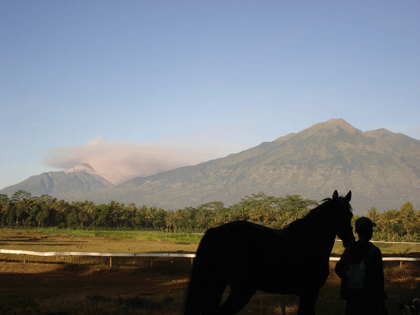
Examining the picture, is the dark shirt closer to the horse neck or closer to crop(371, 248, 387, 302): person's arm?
crop(371, 248, 387, 302): person's arm

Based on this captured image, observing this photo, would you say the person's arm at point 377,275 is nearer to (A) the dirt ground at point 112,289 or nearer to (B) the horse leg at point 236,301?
(B) the horse leg at point 236,301

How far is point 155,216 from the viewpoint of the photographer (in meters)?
123

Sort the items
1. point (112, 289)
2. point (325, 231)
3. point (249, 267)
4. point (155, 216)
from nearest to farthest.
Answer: point (249, 267) < point (325, 231) < point (112, 289) < point (155, 216)

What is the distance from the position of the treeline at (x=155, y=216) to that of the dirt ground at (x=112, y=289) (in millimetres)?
49787

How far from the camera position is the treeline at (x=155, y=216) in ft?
208

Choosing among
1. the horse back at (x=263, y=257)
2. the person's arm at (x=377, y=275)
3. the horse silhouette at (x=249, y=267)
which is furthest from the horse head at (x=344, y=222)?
the person's arm at (x=377, y=275)

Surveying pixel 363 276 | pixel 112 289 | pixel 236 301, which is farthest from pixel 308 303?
pixel 112 289

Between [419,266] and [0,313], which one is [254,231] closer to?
[0,313]

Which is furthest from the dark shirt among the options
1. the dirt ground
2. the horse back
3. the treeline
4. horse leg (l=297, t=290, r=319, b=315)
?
the treeline

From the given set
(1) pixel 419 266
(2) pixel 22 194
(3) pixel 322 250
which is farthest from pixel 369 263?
(2) pixel 22 194

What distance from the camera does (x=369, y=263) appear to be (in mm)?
3752

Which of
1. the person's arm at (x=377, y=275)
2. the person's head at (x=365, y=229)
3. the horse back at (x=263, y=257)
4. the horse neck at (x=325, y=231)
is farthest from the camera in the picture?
the horse neck at (x=325, y=231)

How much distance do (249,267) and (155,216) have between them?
122077mm

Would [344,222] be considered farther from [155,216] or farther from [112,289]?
[155,216]
